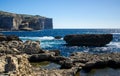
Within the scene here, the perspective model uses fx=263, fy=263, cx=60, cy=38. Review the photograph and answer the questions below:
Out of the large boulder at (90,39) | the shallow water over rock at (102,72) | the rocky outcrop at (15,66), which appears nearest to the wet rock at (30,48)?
the shallow water over rock at (102,72)

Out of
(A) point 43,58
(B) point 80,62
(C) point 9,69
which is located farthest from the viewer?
(A) point 43,58

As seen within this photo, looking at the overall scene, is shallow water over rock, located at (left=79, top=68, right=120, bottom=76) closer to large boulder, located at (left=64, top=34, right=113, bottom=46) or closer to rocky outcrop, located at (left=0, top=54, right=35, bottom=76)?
rocky outcrop, located at (left=0, top=54, right=35, bottom=76)

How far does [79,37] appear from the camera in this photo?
101m

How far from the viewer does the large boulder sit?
97169 mm

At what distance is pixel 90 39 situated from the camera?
98.7m

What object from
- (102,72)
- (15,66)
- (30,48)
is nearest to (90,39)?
(30,48)

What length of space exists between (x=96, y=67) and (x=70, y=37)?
55.5m

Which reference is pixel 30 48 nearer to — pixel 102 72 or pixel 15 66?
pixel 102 72

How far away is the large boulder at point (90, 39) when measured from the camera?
97169mm

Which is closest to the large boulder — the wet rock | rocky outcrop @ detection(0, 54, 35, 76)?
the wet rock

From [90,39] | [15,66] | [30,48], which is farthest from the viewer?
[90,39]

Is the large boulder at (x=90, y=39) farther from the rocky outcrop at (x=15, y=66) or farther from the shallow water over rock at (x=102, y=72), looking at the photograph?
the rocky outcrop at (x=15, y=66)

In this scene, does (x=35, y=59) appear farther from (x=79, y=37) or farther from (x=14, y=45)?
(x=79, y=37)

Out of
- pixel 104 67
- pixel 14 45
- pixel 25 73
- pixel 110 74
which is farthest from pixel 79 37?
pixel 25 73
